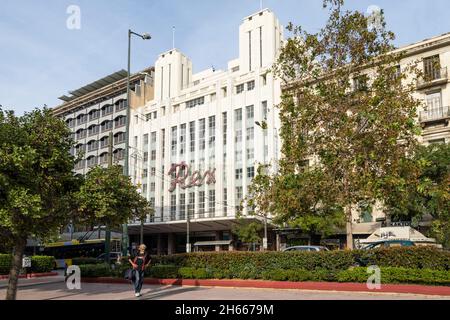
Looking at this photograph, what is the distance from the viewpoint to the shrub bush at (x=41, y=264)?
88.8ft

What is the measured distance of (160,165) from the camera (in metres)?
61.6

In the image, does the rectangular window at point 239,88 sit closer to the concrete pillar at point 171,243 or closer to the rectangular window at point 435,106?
the concrete pillar at point 171,243

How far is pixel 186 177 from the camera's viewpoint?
190ft

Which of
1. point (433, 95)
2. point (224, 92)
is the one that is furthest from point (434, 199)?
point (224, 92)

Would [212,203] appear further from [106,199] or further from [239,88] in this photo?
[106,199]

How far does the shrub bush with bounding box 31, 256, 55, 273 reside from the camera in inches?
1065

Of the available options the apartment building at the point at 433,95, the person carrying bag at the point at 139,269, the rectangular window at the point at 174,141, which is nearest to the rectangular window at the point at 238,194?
the rectangular window at the point at 174,141

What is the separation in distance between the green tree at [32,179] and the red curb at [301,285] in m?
6.05

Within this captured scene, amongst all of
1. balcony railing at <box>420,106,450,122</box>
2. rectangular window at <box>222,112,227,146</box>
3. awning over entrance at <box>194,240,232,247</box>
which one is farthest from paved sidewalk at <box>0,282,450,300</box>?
rectangular window at <box>222,112,227,146</box>

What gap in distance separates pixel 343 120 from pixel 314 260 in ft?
17.1

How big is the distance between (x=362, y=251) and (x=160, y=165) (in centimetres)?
4761

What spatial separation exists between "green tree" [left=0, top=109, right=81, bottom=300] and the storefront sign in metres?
41.1
